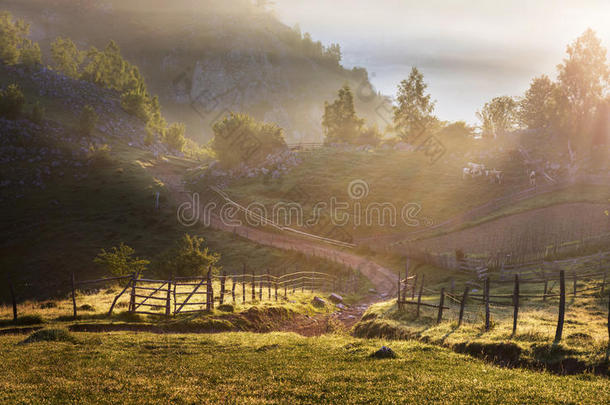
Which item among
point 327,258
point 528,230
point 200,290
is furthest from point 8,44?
point 528,230

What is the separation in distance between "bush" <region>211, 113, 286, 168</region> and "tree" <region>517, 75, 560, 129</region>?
70715mm

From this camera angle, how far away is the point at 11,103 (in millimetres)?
100688

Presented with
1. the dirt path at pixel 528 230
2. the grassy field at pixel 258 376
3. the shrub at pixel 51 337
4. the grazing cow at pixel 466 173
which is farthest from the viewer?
the grazing cow at pixel 466 173

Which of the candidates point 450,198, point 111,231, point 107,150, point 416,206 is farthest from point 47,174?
point 450,198

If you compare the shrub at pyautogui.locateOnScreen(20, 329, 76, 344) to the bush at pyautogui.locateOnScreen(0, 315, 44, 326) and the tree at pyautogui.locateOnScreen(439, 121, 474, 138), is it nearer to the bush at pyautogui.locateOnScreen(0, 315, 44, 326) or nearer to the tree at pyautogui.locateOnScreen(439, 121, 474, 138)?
the bush at pyautogui.locateOnScreen(0, 315, 44, 326)

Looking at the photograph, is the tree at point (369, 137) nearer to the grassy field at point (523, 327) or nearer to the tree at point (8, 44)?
the grassy field at point (523, 327)

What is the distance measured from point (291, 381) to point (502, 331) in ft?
40.2

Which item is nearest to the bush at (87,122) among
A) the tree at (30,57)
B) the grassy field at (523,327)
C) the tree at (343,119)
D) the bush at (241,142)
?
the bush at (241,142)

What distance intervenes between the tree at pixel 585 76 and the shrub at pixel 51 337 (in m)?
97.8

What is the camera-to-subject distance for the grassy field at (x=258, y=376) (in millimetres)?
11148

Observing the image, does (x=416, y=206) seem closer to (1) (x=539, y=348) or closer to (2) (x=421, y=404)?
(1) (x=539, y=348)

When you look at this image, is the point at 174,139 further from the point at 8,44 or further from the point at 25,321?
the point at 25,321

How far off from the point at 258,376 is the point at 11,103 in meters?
120

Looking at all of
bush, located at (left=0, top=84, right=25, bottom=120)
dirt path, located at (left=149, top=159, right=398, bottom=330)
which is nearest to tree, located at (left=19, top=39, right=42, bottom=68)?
bush, located at (left=0, top=84, right=25, bottom=120)
